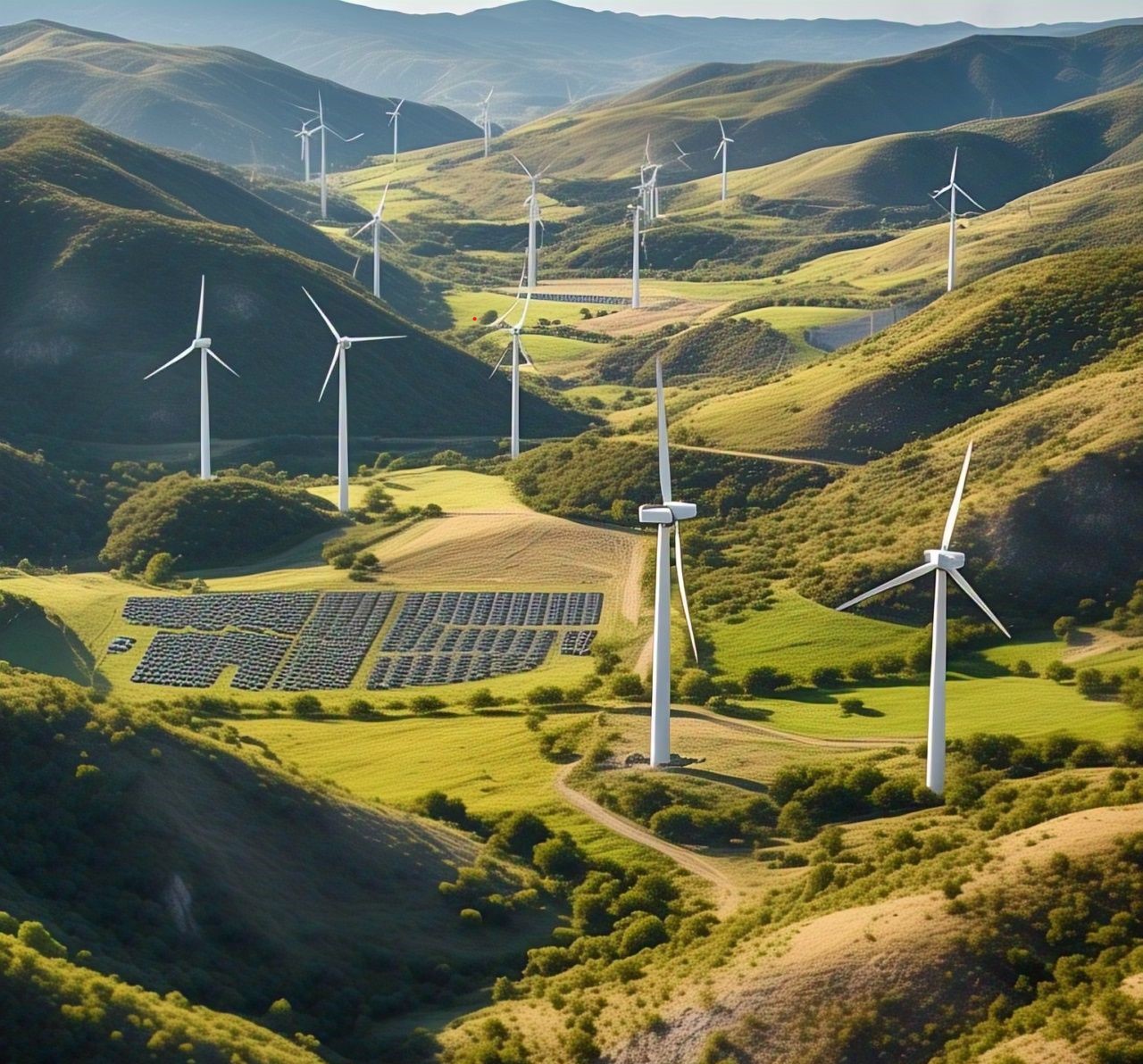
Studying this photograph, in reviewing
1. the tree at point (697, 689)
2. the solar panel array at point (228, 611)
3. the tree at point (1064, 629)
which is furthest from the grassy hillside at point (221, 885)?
the tree at point (1064, 629)

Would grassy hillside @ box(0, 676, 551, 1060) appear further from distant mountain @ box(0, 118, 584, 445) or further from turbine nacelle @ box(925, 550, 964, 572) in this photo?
distant mountain @ box(0, 118, 584, 445)

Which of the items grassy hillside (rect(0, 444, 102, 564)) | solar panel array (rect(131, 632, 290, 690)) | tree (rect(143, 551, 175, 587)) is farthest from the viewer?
grassy hillside (rect(0, 444, 102, 564))

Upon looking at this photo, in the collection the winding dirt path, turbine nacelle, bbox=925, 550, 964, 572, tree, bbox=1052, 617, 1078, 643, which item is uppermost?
turbine nacelle, bbox=925, 550, 964, 572

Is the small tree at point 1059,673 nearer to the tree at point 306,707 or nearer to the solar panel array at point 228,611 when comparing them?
the tree at point 306,707

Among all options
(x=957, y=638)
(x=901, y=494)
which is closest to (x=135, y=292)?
(x=901, y=494)

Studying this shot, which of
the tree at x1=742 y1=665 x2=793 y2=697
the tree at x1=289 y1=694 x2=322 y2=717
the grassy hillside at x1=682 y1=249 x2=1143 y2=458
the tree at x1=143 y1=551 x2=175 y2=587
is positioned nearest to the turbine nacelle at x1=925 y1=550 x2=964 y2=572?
the tree at x1=742 y1=665 x2=793 y2=697

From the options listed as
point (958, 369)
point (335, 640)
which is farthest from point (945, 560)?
point (958, 369)

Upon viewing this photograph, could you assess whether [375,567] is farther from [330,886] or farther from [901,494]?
[330,886]
